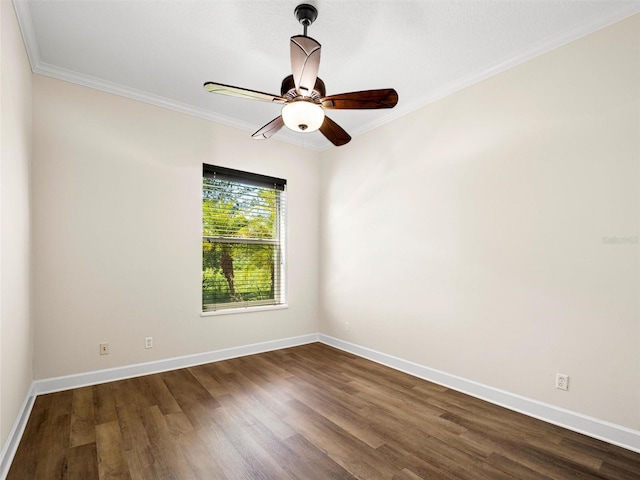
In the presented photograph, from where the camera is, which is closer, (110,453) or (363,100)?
(110,453)

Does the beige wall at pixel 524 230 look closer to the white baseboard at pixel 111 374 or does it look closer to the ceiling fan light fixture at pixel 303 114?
the white baseboard at pixel 111 374

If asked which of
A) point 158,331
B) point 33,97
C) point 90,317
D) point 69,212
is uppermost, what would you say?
point 33,97

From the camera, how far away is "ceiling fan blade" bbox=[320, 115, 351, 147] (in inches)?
98.0

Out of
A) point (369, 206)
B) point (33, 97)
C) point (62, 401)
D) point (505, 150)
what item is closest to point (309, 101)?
point (505, 150)

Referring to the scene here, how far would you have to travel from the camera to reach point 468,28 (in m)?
2.32

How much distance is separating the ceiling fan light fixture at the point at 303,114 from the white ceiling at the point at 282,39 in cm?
63

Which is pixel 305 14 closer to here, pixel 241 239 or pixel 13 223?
pixel 13 223

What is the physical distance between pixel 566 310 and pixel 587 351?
28 cm

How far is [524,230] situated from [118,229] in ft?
11.7

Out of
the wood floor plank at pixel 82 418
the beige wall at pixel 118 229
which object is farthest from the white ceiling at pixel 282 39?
the wood floor plank at pixel 82 418

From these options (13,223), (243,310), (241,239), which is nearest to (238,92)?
A: (13,223)

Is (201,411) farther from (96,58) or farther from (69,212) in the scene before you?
(96,58)

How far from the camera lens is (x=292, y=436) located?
2188mm

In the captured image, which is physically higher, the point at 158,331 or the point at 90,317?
the point at 90,317
